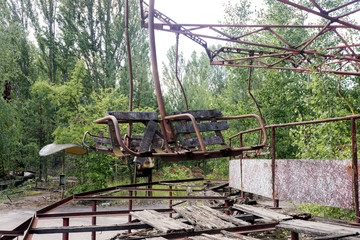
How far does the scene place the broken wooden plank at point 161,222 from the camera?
12.4 feet

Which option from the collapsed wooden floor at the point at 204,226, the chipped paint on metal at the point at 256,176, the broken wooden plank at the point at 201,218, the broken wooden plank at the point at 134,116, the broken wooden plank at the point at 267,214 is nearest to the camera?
the broken wooden plank at the point at 134,116

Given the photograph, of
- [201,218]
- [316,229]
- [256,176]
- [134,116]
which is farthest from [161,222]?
[256,176]

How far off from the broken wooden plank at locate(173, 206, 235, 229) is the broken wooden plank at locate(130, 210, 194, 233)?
0.28 m

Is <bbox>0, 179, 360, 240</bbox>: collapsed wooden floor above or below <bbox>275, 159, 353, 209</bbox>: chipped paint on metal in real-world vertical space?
below

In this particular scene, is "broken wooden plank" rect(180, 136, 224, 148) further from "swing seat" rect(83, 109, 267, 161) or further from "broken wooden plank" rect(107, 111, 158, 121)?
"broken wooden plank" rect(107, 111, 158, 121)

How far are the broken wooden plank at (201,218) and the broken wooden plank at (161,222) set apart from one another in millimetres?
282

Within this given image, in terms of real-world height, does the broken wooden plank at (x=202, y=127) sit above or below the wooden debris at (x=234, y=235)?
above

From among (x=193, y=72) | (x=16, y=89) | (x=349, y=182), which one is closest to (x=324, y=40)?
(x=193, y=72)

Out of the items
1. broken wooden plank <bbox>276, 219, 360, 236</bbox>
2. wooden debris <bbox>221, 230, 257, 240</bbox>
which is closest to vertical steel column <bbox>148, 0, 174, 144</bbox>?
wooden debris <bbox>221, 230, 257, 240</bbox>

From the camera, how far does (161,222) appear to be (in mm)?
4172

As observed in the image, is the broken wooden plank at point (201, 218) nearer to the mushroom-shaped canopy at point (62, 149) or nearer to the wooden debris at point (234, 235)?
the wooden debris at point (234, 235)

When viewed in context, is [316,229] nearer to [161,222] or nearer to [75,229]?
[161,222]

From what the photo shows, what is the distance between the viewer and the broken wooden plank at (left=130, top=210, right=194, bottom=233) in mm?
3779

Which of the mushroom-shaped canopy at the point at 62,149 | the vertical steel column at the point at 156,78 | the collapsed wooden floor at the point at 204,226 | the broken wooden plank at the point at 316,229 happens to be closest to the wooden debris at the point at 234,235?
the collapsed wooden floor at the point at 204,226
